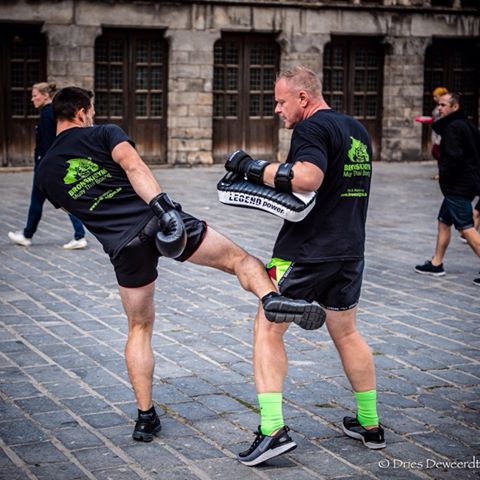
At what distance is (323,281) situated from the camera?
5203mm

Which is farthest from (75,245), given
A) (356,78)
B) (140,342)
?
(356,78)

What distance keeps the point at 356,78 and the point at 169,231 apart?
65.6ft

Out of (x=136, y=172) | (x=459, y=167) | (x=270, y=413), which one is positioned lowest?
(x=270, y=413)

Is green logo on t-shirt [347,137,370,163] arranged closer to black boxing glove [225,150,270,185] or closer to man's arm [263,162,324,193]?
man's arm [263,162,324,193]

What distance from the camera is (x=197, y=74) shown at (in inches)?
885

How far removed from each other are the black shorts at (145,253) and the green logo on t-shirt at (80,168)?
0.40m

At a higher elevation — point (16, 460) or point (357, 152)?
point (357, 152)

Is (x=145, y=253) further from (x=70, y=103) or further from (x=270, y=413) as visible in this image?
(x=270, y=413)

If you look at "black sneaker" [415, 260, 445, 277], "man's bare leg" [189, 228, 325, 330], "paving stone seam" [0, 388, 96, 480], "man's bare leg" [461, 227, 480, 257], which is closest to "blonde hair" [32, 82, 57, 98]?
"black sneaker" [415, 260, 445, 277]

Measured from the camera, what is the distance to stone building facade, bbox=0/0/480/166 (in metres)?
21.2

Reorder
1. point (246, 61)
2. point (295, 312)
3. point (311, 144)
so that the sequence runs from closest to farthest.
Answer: point (295, 312) → point (311, 144) → point (246, 61)

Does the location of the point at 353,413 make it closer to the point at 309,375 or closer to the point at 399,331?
the point at 309,375

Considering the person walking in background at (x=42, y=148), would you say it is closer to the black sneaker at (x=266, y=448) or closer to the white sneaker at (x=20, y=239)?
the white sneaker at (x=20, y=239)

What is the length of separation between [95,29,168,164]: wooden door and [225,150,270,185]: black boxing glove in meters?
17.0
